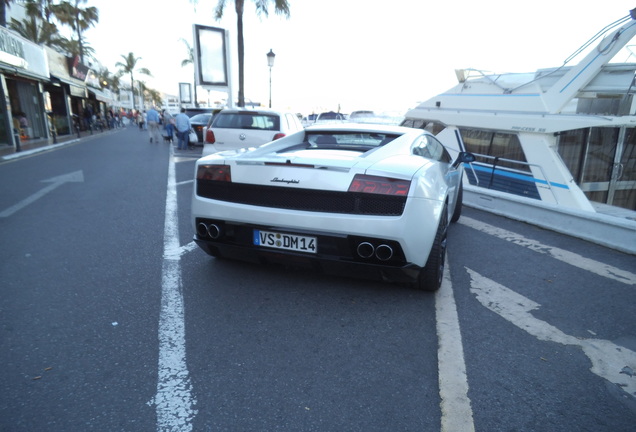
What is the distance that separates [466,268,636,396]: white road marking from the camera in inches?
92.3

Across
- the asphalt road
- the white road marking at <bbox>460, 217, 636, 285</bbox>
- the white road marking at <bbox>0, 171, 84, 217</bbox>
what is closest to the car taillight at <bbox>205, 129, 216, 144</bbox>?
the white road marking at <bbox>0, 171, 84, 217</bbox>

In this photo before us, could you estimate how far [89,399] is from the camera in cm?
195

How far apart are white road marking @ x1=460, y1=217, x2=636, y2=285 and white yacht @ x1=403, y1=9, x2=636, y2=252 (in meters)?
0.99

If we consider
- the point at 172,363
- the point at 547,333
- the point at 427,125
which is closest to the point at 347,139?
the point at 547,333

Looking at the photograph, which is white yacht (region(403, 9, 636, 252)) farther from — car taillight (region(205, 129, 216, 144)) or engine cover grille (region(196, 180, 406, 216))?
car taillight (region(205, 129, 216, 144))

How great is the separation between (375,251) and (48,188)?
7.12 metres

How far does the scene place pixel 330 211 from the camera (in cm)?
285

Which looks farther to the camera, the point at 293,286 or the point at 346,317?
the point at 293,286

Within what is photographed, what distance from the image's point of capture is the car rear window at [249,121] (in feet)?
29.7

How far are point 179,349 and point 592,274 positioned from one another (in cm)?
401

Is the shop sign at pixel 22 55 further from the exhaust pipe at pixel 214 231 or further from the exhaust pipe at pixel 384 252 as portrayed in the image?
the exhaust pipe at pixel 384 252

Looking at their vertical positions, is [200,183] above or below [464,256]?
above

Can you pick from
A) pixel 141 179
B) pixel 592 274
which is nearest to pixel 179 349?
pixel 592 274

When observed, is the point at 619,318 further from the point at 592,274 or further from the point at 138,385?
the point at 138,385
